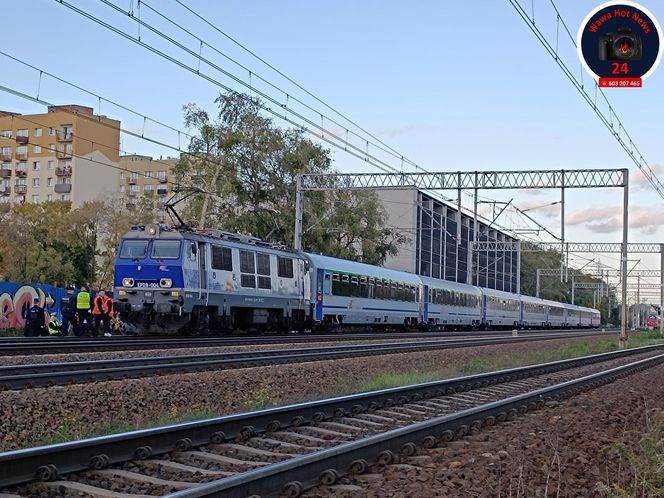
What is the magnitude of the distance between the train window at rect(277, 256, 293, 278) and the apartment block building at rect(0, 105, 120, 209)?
57.6 metres

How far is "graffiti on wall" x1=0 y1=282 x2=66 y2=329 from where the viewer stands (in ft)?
91.3

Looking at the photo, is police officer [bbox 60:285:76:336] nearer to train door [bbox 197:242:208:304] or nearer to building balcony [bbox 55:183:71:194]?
train door [bbox 197:242:208:304]

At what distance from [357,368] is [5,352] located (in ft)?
23.3

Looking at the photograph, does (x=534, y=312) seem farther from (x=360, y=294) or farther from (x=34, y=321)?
(x=34, y=321)

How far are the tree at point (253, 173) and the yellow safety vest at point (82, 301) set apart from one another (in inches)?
1026

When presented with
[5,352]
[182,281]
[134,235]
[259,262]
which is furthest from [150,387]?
[259,262]

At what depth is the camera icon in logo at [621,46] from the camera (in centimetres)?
1126

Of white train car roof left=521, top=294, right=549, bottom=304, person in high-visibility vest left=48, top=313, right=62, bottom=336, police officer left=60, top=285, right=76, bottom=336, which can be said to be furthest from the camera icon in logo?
white train car roof left=521, top=294, right=549, bottom=304

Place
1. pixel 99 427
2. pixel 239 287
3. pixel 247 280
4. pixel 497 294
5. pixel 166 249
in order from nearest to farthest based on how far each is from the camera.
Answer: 1. pixel 99 427
2. pixel 166 249
3. pixel 239 287
4. pixel 247 280
5. pixel 497 294

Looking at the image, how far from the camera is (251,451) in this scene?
8.55m

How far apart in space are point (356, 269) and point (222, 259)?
1269 centimetres

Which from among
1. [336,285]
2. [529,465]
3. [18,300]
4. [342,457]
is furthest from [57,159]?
[529,465]

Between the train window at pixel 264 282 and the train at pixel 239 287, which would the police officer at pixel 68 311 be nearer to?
the train at pixel 239 287

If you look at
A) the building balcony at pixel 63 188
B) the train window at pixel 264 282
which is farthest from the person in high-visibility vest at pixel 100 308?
the building balcony at pixel 63 188
